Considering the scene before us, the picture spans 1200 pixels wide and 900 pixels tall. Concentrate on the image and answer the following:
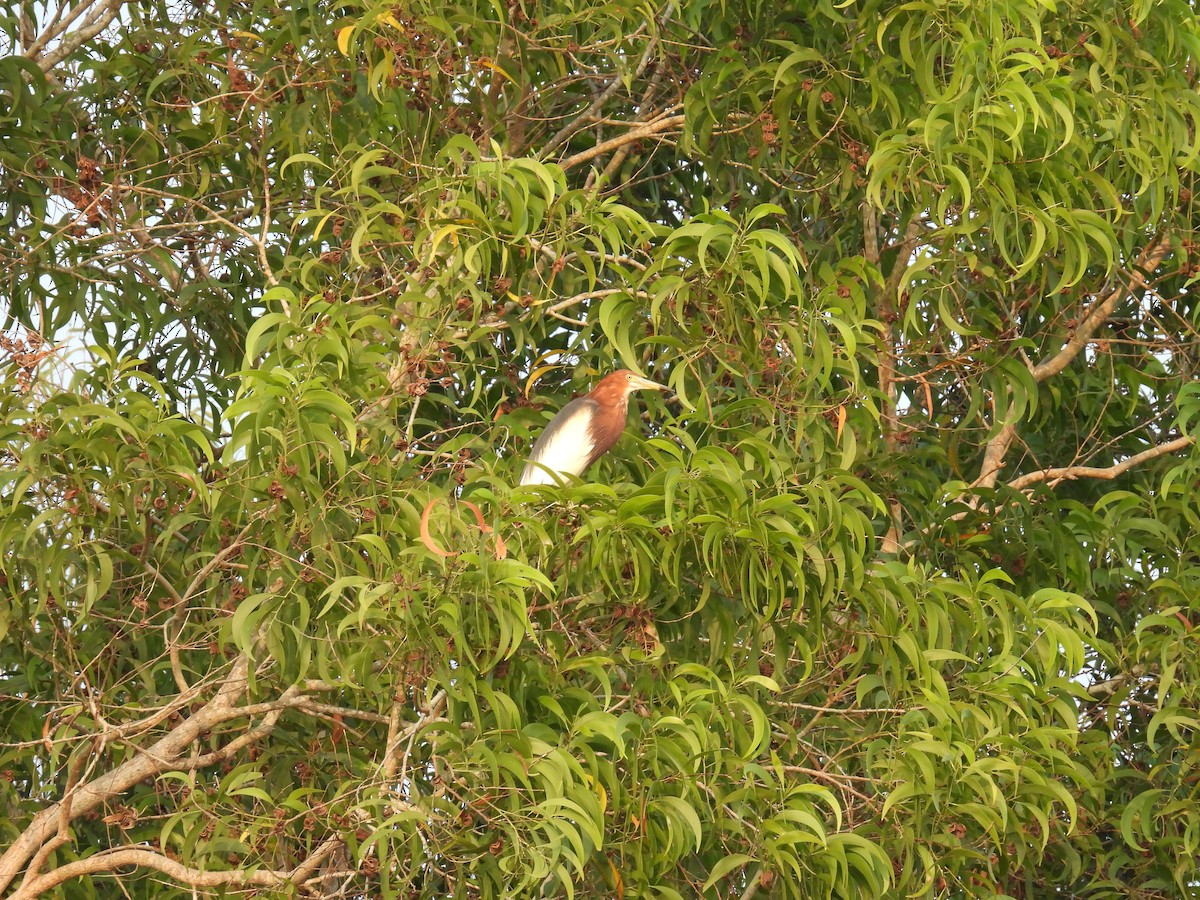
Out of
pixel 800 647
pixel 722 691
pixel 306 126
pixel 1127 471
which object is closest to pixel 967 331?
pixel 800 647

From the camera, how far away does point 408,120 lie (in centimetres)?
421

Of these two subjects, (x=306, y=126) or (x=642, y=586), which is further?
(x=306, y=126)

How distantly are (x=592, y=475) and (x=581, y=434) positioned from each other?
0.14 meters

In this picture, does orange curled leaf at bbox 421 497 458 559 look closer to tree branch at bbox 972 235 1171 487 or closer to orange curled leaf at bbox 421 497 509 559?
orange curled leaf at bbox 421 497 509 559

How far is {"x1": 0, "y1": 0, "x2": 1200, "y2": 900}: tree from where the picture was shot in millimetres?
3168

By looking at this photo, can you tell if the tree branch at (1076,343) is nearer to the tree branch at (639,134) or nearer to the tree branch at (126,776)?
the tree branch at (639,134)

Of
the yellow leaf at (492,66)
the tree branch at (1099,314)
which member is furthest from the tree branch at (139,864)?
the tree branch at (1099,314)

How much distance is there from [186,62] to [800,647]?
2.20 m

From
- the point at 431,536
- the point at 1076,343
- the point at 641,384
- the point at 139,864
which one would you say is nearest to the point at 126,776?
the point at 139,864

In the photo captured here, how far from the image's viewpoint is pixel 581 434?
404cm

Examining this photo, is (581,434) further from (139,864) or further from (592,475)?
(139,864)

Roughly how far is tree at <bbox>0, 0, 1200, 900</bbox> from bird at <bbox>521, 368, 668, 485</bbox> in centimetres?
7

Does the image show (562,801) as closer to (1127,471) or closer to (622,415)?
(622,415)

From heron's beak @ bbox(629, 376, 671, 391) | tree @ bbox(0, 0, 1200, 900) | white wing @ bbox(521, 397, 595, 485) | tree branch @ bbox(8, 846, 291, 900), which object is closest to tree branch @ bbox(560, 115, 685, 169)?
tree @ bbox(0, 0, 1200, 900)
